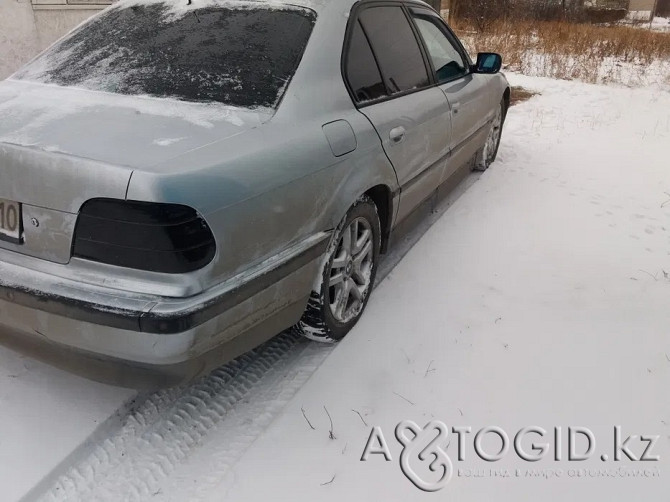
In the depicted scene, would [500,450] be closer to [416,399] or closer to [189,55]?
[416,399]

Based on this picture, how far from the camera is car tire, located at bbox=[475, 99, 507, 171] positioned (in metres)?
5.13

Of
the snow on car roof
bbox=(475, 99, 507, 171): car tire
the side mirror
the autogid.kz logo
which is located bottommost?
the autogid.kz logo

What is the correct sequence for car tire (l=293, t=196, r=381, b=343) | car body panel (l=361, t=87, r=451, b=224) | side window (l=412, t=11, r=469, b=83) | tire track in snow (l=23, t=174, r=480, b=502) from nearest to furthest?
tire track in snow (l=23, t=174, r=480, b=502) → car tire (l=293, t=196, r=381, b=343) → car body panel (l=361, t=87, r=451, b=224) → side window (l=412, t=11, r=469, b=83)

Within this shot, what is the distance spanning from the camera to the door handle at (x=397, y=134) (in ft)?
9.19

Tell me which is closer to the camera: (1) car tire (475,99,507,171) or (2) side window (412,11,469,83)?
(2) side window (412,11,469,83)

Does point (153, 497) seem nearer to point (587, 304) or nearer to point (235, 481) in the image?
Result: point (235, 481)

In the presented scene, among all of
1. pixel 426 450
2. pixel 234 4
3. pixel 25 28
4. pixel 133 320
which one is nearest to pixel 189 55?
pixel 234 4

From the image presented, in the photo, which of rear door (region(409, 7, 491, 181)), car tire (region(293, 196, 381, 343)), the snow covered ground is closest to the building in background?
rear door (region(409, 7, 491, 181))

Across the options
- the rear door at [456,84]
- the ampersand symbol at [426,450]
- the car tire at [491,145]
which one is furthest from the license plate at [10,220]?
the car tire at [491,145]

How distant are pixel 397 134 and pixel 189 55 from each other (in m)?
1.10

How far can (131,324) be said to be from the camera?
5.57 ft

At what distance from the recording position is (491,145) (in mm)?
5348

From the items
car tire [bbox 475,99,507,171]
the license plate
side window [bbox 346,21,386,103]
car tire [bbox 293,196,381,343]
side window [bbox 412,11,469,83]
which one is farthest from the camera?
car tire [bbox 475,99,507,171]

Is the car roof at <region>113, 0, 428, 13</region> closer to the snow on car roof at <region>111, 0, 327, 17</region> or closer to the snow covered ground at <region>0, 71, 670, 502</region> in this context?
the snow on car roof at <region>111, 0, 327, 17</region>
